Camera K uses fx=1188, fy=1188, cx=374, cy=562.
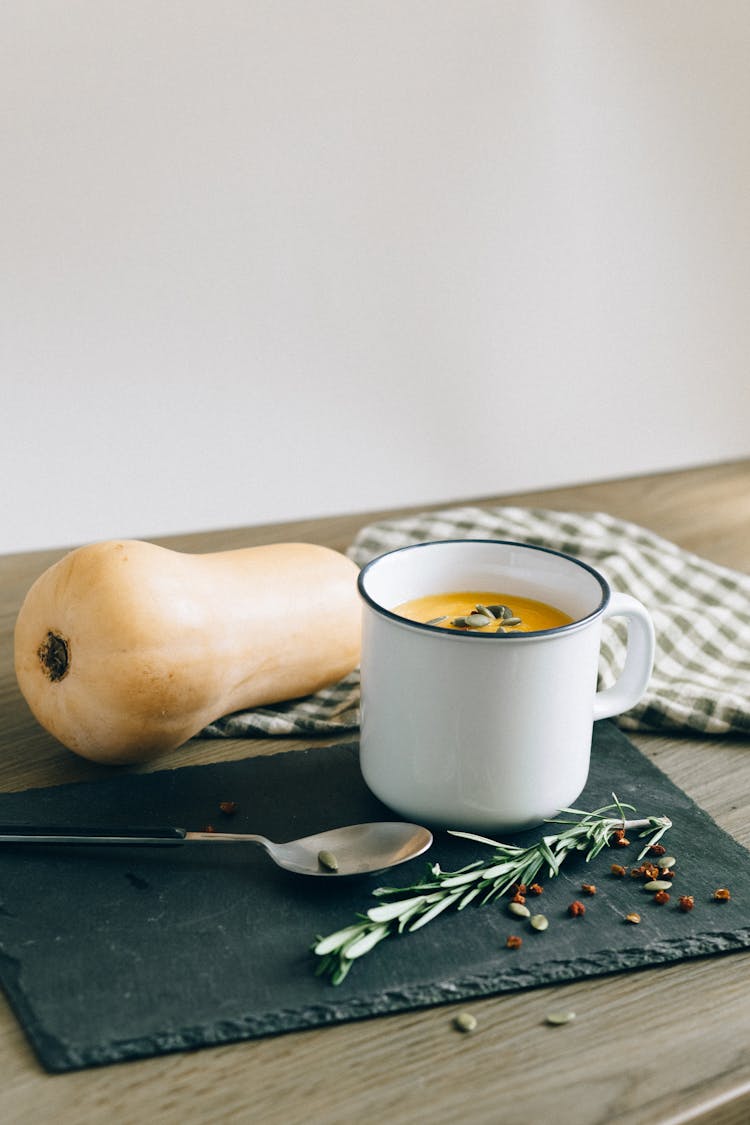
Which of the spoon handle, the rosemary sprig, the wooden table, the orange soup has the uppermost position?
the orange soup

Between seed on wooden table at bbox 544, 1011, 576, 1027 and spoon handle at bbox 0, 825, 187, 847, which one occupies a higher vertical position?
spoon handle at bbox 0, 825, 187, 847

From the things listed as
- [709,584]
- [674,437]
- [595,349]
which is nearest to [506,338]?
[595,349]

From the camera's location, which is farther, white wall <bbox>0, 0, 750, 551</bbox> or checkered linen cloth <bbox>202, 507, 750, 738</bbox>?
white wall <bbox>0, 0, 750, 551</bbox>

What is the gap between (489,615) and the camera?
0.73 metres

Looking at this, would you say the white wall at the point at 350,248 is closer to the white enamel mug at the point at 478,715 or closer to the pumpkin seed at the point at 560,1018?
the white enamel mug at the point at 478,715

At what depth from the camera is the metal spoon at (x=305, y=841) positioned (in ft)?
2.14

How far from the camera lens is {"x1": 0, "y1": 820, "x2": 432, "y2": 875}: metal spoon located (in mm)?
652

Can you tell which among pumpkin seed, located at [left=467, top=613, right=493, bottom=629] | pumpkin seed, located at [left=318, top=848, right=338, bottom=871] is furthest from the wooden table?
pumpkin seed, located at [left=467, top=613, right=493, bottom=629]

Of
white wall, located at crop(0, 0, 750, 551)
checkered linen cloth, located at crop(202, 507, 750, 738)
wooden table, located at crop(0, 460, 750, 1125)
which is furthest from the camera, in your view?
white wall, located at crop(0, 0, 750, 551)

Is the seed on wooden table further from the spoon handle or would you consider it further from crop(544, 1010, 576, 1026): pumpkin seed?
the spoon handle

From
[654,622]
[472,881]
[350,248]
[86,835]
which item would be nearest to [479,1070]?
[472,881]

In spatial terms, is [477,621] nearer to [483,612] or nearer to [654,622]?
[483,612]

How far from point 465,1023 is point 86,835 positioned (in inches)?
9.6

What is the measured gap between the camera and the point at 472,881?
646 mm
